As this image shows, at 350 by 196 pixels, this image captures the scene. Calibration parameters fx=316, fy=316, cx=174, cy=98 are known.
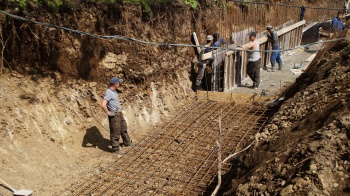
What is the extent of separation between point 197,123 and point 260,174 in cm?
341

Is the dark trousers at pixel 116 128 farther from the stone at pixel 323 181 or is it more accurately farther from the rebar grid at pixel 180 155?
the stone at pixel 323 181

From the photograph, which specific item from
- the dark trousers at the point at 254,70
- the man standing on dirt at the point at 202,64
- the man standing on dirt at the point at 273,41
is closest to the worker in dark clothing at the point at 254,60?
the dark trousers at the point at 254,70

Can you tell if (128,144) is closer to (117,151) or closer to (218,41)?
(117,151)

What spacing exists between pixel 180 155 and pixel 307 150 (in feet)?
8.95

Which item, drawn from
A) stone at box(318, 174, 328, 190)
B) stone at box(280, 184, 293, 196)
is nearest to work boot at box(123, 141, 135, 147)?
stone at box(280, 184, 293, 196)

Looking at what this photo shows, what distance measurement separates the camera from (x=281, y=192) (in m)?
3.04

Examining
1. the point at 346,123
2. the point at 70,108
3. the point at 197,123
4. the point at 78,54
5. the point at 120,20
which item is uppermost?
the point at 120,20

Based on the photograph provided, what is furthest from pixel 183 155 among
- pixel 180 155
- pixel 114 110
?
pixel 114 110

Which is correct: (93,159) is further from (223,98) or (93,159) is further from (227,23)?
(227,23)

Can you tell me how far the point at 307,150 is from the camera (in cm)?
334

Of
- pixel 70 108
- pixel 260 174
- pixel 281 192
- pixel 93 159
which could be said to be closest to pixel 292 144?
pixel 260 174

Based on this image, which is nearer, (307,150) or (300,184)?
(300,184)

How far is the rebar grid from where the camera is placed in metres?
4.85

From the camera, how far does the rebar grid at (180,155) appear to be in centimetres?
485
